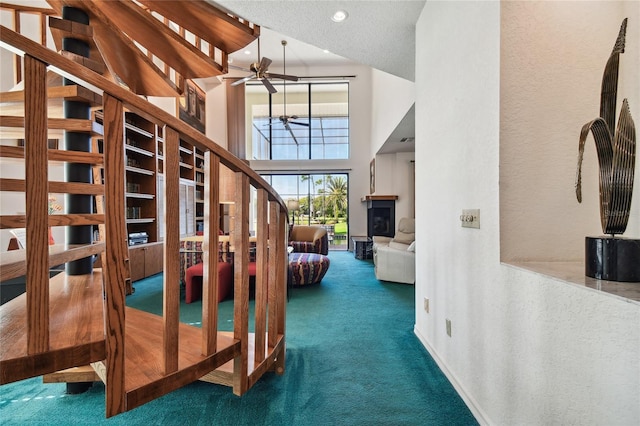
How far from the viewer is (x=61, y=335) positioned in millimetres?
824

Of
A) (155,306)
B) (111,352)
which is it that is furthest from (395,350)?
(155,306)

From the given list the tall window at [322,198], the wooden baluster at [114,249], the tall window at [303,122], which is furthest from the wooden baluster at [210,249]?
the tall window at [303,122]

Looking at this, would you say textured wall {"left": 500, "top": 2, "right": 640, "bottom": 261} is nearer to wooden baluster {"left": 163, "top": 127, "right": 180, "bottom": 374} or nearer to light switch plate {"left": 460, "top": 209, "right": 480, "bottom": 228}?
light switch plate {"left": 460, "top": 209, "right": 480, "bottom": 228}

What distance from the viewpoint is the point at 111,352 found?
2.52ft

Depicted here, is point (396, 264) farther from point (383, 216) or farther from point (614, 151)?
point (614, 151)

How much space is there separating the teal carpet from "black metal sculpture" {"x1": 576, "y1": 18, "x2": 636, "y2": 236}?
3.92 feet

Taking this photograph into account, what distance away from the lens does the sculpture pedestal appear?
0.90 meters

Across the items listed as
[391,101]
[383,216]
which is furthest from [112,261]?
[383,216]

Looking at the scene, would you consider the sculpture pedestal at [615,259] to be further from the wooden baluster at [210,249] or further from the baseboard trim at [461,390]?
the wooden baluster at [210,249]

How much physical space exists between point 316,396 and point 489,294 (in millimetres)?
1107

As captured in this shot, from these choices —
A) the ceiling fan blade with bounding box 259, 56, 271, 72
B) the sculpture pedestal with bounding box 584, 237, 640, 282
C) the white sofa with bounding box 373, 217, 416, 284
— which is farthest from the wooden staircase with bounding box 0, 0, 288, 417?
the ceiling fan blade with bounding box 259, 56, 271, 72

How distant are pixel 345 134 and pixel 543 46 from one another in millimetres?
6730

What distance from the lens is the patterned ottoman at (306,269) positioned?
374cm

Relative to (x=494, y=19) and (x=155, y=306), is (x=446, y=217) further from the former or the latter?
(x=155, y=306)
